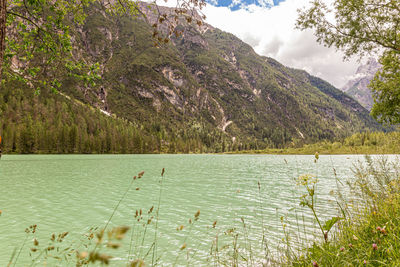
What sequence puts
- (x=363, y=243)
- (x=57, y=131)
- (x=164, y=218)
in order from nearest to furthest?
(x=363, y=243) < (x=164, y=218) < (x=57, y=131)

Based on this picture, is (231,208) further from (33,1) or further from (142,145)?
(142,145)

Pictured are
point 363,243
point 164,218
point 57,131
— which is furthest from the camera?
point 57,131

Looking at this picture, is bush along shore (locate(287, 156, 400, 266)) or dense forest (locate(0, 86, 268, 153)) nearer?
bush along shore (locate(287, 156, 400, 266))

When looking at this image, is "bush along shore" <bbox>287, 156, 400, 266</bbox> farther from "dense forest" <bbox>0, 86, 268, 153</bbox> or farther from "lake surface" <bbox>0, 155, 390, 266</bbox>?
"dense forest" <bbox>0, 86, 268, 153</bbox>

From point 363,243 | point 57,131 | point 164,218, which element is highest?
point 57,131

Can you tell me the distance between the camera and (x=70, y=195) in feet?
56.4

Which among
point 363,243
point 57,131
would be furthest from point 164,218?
point 57,131

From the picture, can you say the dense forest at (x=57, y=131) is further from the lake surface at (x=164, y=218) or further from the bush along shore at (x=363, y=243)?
the bush along shore at (x=363, y=243)

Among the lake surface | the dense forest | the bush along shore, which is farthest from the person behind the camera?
the dense forest

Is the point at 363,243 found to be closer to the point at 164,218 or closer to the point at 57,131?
the point at 164,218

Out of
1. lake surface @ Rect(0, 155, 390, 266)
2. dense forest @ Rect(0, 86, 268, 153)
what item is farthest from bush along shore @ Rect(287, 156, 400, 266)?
dense forest @ Rect(0, 86, 268, 153)

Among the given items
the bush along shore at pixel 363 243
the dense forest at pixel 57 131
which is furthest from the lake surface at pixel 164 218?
the dense forest at pixel 57 131

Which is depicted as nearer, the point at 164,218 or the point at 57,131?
the point at 164,218

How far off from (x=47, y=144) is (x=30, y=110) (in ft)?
212
